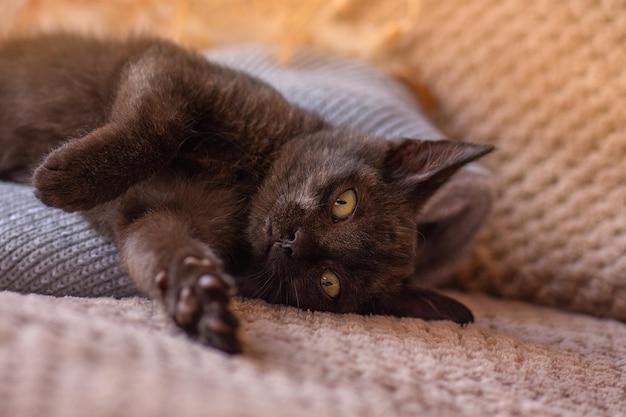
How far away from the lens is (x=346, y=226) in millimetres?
1075

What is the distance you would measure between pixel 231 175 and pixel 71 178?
1.08 ft

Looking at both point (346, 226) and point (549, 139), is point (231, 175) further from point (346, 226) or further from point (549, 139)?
point (549, 139)

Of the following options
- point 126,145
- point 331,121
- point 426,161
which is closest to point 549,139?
point 426,161

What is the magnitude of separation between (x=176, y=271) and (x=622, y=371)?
2.60 feet

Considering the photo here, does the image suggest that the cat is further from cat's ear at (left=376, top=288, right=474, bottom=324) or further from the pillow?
the pillow

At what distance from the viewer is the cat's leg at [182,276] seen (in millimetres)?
725

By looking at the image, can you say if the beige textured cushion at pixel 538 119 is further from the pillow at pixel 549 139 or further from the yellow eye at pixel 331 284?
the yellow eye at pixel 331 284

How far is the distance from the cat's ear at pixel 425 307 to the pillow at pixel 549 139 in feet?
1.42

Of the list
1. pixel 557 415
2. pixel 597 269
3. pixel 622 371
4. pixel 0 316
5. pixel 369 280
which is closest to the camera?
pixel 0 316

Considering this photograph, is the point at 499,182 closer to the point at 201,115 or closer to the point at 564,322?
the point at 564,322

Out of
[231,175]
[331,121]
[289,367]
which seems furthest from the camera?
[331,121]

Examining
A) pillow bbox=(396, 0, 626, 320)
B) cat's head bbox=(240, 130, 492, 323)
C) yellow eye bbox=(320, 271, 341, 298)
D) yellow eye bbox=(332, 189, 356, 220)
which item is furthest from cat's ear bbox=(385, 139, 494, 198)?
pillow bbox=(396, 0, 626, 320)

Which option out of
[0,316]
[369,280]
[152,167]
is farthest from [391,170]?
[0,316]

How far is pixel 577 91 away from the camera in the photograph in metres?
1.43
